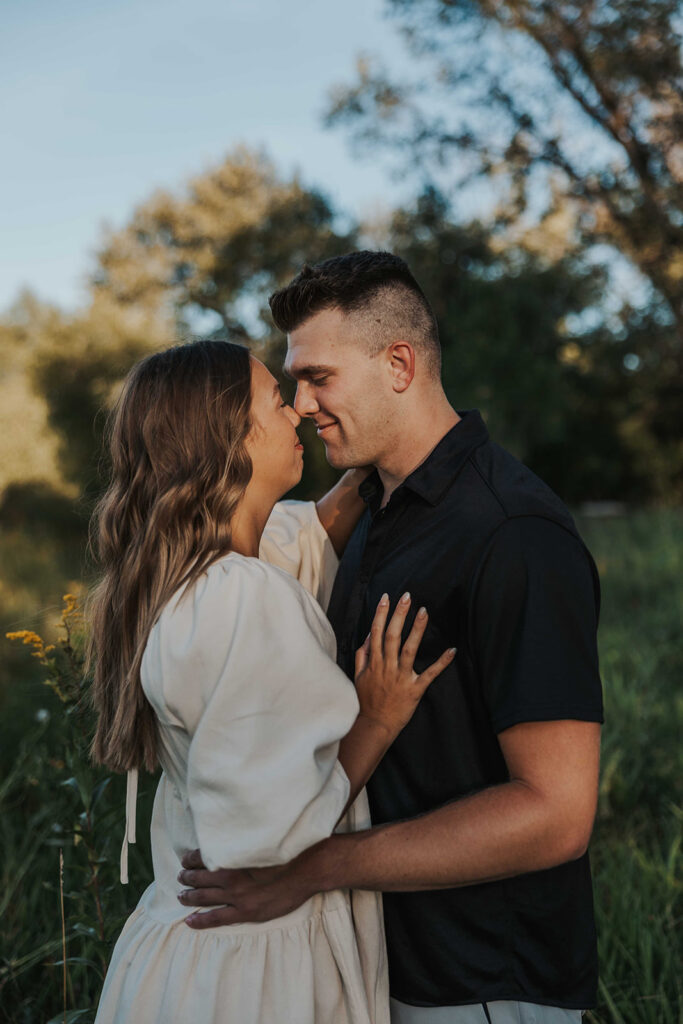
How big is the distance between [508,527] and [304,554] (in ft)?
2.94

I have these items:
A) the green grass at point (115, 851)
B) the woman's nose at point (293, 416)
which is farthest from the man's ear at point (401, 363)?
the green grass at point (115, 851)

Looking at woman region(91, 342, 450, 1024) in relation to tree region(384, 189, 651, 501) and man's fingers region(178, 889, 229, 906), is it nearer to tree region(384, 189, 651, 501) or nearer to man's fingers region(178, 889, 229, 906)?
man's fingers region(178, 889, 229, 906)

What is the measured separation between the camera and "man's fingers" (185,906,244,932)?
173cm

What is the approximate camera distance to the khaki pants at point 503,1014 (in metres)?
1.86

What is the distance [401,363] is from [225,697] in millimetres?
1157

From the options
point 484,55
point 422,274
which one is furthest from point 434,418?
point 422,274

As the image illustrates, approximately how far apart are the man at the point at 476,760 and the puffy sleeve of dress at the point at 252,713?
17 centimetres

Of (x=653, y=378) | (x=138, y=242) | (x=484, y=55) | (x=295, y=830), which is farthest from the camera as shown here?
(x=138, y=242)

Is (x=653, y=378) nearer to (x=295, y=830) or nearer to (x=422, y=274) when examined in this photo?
(x=422, y=274)

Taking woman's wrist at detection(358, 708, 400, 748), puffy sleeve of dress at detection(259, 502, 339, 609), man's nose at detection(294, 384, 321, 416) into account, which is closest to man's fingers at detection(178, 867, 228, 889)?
woman's wrist at detection(358, 708, 400, 748)

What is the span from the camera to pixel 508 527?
1.83 meters

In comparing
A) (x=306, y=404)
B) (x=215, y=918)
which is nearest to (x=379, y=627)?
(x=215, y=918)

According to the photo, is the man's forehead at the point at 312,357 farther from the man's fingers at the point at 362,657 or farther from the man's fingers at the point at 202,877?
the man's fingers at the point at 202,877

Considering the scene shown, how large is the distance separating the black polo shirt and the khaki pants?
2cm
